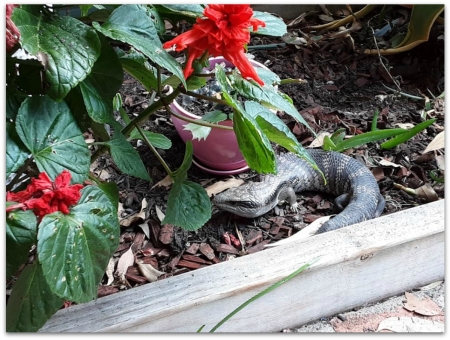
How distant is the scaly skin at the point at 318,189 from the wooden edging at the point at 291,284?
229mm

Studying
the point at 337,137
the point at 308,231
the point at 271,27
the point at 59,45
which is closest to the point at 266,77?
the point at 271,27

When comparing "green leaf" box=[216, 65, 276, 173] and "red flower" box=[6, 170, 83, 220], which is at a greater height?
"red flower" box=[6, 170, 83, 220]

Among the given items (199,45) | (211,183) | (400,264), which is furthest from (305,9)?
(199,45)

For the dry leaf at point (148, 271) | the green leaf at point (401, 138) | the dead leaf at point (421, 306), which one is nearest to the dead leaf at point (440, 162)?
the green leaf at point (401, 138)

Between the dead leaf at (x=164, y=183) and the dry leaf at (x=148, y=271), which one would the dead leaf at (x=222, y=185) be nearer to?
the dead leaf at (x=164, y=183)

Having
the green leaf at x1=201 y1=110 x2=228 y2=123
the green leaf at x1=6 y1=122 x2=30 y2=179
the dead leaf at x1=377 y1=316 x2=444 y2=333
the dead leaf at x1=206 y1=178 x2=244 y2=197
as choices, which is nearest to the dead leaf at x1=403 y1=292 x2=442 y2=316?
the dead leaf at x1=377 y1=316 x2=444 y2=333

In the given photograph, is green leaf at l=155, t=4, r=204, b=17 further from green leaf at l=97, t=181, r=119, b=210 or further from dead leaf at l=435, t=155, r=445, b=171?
dead leaf at l=435, t=155, r=445, b=171

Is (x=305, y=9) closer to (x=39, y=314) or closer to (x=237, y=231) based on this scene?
(x=237, y=231)

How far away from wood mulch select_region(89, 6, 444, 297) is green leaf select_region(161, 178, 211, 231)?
324 mm

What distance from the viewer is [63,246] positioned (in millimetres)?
953

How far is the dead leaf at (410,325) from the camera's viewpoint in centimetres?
154

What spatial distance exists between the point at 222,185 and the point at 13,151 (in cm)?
97

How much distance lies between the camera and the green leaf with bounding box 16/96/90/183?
98 cm

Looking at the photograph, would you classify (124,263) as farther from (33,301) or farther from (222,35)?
(222,35)
